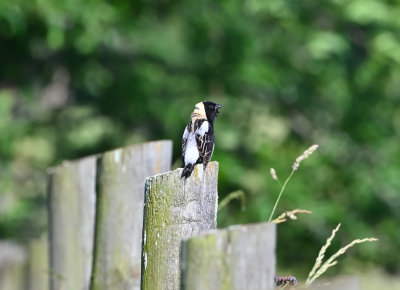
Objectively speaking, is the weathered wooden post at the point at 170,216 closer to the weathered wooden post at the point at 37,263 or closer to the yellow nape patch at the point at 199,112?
the yellow nape patch at the point at 199,112

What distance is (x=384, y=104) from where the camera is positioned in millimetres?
10859

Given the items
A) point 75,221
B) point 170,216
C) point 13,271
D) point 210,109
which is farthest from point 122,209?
point 13,271

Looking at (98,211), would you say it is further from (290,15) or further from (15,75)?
(290,15)

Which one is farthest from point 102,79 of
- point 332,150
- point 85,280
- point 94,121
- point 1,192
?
point 85,280

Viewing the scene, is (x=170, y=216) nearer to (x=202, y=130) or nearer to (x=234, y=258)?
(x=234, y=258)

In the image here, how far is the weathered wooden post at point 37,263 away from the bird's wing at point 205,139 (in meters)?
1.98

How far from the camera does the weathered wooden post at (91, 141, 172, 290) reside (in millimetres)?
3234

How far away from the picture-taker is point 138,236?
3.36m

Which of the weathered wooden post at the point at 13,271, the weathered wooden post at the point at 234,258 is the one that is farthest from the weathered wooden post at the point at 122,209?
the weathered wooden post at the point at 13,271

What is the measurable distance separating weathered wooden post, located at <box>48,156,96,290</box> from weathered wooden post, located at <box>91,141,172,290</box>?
39cm

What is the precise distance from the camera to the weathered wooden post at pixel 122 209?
323cm

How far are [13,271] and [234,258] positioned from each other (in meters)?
3.81

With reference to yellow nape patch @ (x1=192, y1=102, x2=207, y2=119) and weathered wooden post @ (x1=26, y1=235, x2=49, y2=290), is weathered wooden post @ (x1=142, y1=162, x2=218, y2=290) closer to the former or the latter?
yellow nape patch @ (x1=192, y1=102, x2=207, y2=119)

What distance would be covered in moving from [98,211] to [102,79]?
6374mm
